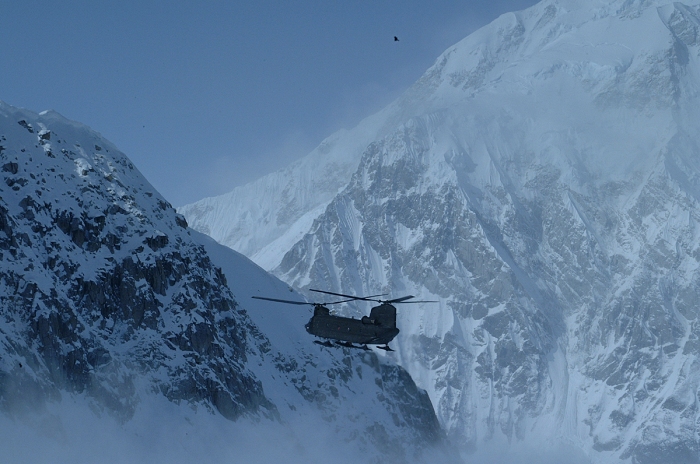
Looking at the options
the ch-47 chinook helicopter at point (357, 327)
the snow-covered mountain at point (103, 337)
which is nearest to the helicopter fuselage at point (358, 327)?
the ch-47 chinook helicopter at point (357, 327)

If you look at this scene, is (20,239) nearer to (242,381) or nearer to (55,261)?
(55,261)

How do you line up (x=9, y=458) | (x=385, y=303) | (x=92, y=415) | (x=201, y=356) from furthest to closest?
(x=201, y=356)
(x=92, y=415)
(x=9, y=458)
(x=385, y=303)

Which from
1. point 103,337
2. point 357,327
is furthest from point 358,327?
point 103,337

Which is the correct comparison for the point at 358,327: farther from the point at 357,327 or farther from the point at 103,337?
the point at 103,337

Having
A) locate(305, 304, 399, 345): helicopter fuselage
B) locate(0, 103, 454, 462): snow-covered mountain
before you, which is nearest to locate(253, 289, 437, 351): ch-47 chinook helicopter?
locate(305, 304, 399, 345): helicopter fuselage

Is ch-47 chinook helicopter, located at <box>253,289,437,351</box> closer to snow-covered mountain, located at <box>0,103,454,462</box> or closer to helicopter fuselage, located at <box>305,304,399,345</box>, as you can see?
helicopter fuselage, located at <box>305,304,399,345</box>

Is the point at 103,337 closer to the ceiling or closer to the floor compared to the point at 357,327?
closer to the ceiling

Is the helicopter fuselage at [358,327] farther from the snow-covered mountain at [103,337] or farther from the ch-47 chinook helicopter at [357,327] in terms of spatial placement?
the snow-covered mountain at [103,337]

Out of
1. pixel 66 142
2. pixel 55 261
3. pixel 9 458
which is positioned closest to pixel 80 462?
pixel 9 458

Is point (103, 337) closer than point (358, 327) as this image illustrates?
No
